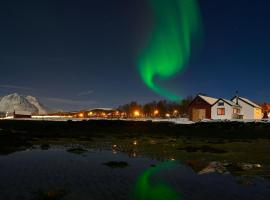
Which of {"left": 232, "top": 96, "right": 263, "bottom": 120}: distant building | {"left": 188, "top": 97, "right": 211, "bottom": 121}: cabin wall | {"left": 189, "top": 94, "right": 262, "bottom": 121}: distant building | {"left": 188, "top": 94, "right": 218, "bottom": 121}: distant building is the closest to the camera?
{"left": 189, "top": 94, "right": 262, "bottom": 121}: distant building

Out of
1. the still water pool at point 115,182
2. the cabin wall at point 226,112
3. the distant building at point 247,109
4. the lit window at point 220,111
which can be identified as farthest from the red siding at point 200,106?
the still water pool at point 115,182

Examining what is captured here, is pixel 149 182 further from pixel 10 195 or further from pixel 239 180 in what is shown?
pixel 10 195

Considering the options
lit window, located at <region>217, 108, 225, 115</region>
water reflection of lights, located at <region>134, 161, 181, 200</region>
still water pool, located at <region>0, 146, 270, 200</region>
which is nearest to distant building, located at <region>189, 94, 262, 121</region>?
lit window, located at <region>217, 108, 225, 115</region>

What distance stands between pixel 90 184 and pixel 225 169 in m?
8.82

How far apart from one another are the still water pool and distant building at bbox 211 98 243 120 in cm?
7725

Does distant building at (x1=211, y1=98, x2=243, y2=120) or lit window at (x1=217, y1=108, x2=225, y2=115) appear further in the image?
lit window at (x1=217, y1=108, x2=225, y2=115)

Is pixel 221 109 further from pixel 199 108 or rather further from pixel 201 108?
pixel 199 108

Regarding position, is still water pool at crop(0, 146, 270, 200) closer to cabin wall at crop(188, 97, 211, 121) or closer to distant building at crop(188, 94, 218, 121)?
distant building at crop(188, 94, 218, 121)

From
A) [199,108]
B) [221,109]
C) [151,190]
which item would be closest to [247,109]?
[221,109]

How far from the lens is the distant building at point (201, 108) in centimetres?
9762

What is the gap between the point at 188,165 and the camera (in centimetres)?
2089

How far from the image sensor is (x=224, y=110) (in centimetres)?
9519

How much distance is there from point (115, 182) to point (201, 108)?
86.5 m

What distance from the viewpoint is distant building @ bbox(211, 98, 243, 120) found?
9462 cm
